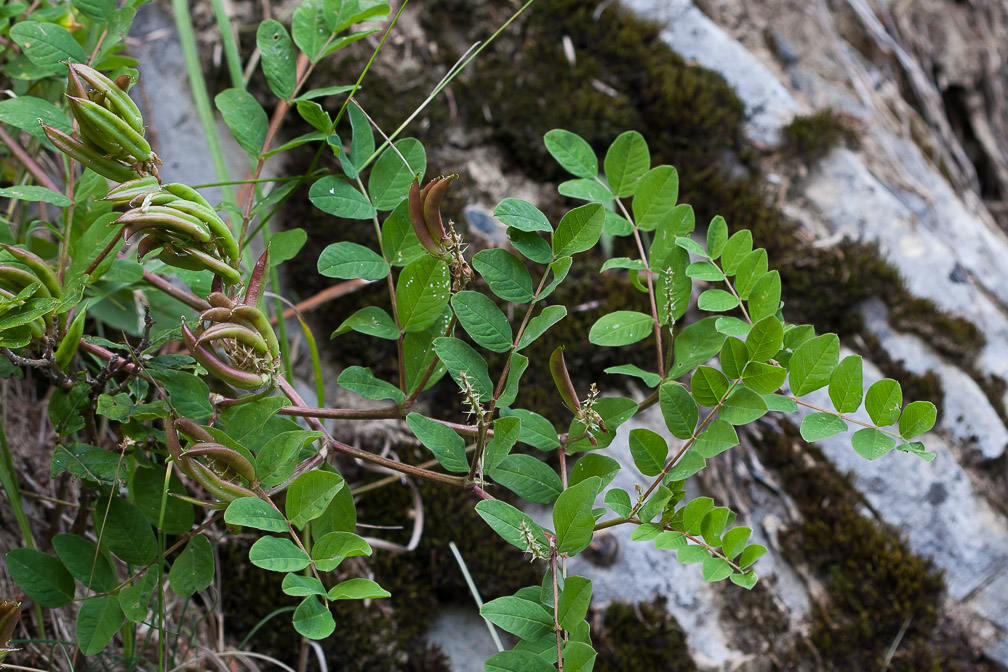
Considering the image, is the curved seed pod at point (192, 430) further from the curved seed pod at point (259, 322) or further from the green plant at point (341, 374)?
Result: the curved seed pod at point (259, 322)

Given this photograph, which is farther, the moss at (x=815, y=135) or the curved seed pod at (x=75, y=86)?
the moss at (x=815, y=135)

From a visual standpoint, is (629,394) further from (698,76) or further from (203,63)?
(203,63)

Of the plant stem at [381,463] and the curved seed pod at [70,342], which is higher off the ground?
the plant stem at [381,463]

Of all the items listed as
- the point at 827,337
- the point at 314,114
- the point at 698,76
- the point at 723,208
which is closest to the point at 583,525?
the point at 827,337

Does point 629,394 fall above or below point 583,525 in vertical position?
below

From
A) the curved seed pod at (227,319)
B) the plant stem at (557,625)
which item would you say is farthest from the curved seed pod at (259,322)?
the plant stem at (557,625)

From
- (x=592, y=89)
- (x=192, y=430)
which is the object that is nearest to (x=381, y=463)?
(x=192, y=430)

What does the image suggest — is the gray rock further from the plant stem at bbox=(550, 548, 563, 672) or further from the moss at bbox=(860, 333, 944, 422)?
the plant stem at bbox=(550, 548, 563, 672)
